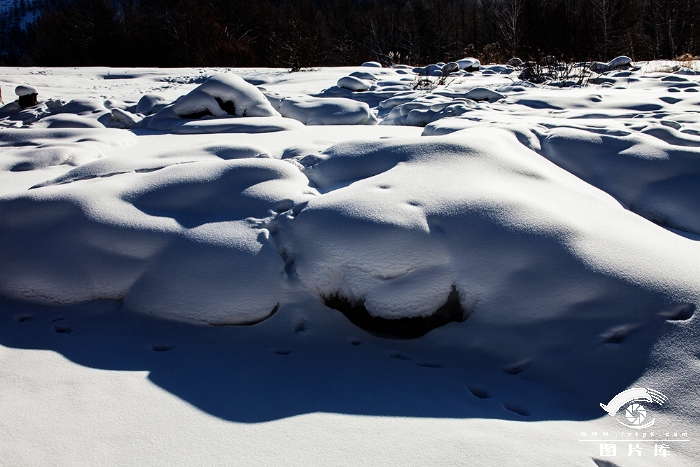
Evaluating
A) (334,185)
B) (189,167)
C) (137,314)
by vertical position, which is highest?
(189,167)

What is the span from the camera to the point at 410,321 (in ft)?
4.74

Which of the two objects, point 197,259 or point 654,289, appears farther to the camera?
point 197,259

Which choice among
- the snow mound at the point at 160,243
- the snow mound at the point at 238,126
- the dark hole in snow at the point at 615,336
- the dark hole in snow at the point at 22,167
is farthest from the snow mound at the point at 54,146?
the dark hole in snow at the point at 615,336

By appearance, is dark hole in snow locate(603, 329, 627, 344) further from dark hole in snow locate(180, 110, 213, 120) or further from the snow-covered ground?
dark hole in snow locate(180, 110, 213, 120)

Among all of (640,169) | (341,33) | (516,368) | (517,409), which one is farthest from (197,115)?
(341,33)

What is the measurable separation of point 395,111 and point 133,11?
79.5 ft

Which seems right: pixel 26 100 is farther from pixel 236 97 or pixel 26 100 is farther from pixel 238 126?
pixel 238 126

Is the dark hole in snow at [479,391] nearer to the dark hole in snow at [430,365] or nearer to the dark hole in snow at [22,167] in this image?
the dark hole in snow at [430,365]

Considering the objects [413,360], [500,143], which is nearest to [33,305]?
[413,360]

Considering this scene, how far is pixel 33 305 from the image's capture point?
1.61 m

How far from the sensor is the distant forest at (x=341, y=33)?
1080cm

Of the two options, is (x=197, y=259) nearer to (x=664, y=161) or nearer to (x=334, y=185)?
(x=334, y=185)

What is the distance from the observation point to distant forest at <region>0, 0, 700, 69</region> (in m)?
10.8

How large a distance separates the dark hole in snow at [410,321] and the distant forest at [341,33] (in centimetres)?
743
